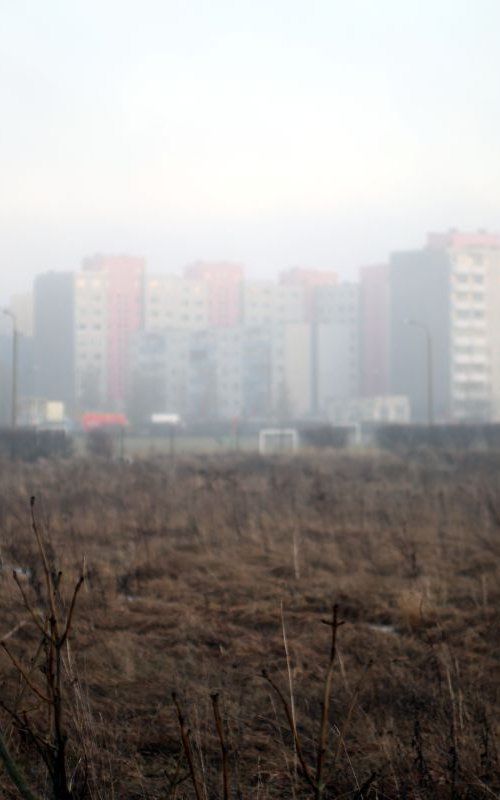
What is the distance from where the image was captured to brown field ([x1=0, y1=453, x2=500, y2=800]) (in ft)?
14.5

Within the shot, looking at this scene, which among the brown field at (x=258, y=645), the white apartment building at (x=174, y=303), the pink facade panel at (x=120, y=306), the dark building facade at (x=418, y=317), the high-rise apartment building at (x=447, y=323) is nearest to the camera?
the brown field at (x=258, y=645)

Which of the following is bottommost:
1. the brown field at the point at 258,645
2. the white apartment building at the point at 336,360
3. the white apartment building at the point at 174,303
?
the brown field at the point at 258,645

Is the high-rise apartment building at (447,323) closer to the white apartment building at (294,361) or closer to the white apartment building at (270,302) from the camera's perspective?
the white apartment building at (294,361)

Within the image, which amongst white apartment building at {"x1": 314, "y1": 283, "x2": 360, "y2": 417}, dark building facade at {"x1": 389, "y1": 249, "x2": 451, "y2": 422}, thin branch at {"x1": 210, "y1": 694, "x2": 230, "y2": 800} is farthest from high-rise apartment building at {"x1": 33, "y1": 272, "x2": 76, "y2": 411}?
thin branch at {"x1": 210, "y1": 694, "x2": 230, "y2": 800}

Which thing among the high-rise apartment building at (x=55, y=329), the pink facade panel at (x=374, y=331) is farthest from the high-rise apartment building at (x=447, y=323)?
the high-rise apartment building at (x=55, y=329)

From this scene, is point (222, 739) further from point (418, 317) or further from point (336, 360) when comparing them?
point (336, 360)

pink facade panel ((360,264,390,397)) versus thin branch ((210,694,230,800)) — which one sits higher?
pink facade panel ((360,264,390,397))

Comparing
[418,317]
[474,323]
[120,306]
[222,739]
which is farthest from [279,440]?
[120,306]

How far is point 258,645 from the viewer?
7.21 metres

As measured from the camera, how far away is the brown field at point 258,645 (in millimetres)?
4422

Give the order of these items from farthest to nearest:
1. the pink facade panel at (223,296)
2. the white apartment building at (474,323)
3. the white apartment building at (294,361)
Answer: the pink facade panel at (223,296), the white apartment building at (294,361), the white apartment building at (474,323)

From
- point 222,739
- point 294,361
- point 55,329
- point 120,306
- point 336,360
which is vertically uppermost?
point 120,306

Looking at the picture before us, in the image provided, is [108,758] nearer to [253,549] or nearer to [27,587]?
[27,587]

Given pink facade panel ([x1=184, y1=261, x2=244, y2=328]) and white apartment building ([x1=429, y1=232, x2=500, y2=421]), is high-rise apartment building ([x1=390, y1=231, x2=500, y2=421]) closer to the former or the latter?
white apartment building ([x1=429, y1=232, x2=500, y2=421])
